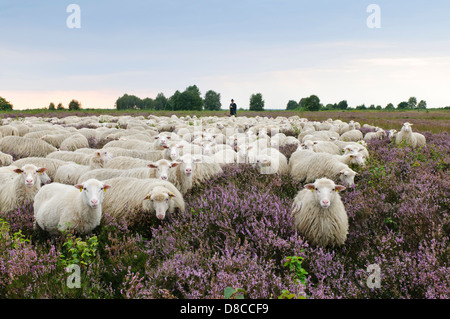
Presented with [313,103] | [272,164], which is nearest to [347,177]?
[272,164]

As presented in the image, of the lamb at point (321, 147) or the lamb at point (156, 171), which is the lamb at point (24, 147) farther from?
the lamb at point (321, 147)

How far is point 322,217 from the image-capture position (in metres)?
3.82

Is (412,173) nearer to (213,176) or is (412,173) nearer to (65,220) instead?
(213,176)

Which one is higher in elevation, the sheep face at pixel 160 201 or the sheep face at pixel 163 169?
the sheep face at pixel 163 169

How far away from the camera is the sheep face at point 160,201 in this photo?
4314 millimetres

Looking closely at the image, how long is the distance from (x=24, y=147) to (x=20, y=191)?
570 cm

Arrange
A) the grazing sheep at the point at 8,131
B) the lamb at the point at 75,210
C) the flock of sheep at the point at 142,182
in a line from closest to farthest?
the flock of sheep at the point at 142,182
the lamb at the point at 75,210
the grazing sheep at the point at 8,131

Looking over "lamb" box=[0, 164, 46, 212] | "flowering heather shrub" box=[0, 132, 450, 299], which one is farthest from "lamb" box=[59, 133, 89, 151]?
"flowering heather shrub" box=[0, 132, 450, 299]

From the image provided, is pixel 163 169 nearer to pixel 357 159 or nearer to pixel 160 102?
pixel 357 159

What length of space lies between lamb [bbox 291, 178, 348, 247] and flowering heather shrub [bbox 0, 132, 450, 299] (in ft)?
0.53

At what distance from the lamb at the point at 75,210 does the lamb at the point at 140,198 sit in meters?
0.47

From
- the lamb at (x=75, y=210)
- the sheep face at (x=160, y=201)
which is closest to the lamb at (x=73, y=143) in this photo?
the lamb at (x=75, y=210)

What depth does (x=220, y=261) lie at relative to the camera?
2.85 m
